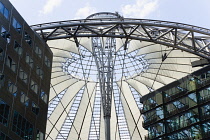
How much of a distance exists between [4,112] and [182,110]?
69.7ft

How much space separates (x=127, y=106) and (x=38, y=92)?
26469 mm

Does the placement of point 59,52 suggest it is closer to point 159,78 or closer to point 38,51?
point 159,78

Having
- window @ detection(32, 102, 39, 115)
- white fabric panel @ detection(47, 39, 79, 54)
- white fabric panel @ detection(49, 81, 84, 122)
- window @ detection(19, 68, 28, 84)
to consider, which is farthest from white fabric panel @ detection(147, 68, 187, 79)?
window @ detection(19, 68, 28, 84)

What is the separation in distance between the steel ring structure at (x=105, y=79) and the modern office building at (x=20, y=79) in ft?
39.3

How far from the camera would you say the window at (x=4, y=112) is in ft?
101

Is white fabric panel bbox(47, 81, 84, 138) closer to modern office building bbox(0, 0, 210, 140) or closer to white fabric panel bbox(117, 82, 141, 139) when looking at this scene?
modern office building bbox(0, 0, 210, 140)

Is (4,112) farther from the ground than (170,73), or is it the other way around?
(170,73)

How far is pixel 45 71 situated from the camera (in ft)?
130

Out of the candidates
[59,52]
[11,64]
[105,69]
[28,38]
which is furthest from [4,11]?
[105,69]

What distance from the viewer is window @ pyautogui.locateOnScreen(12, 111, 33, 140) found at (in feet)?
107

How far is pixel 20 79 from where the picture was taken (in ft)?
112

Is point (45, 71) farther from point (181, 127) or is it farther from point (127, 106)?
point (127, 106)

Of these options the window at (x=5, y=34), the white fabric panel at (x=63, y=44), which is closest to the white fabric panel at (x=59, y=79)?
the white fabric panel at (x=63, y=44)

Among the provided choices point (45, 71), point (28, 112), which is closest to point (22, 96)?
point (28, 112)
